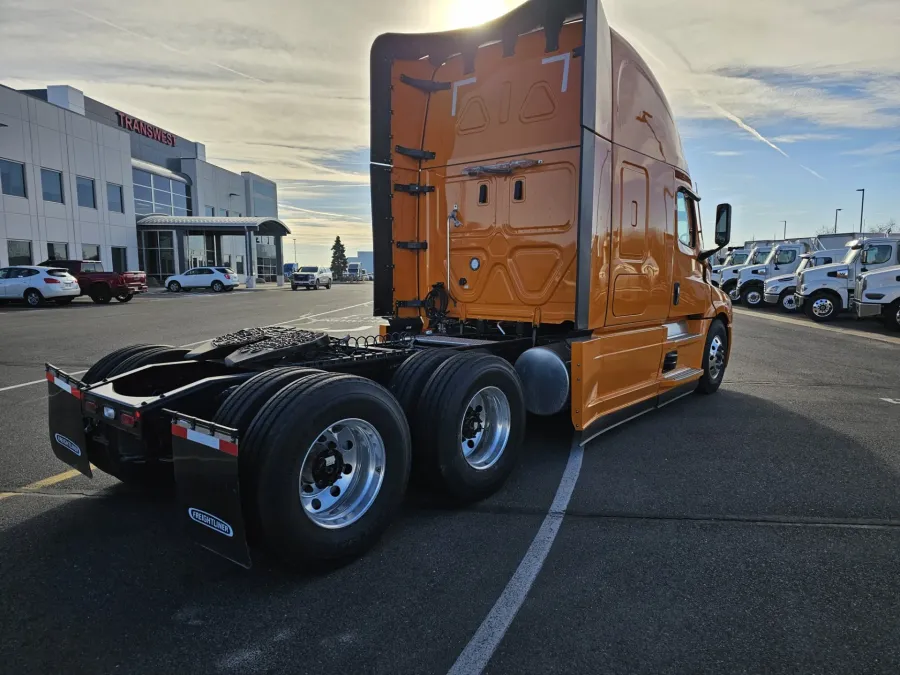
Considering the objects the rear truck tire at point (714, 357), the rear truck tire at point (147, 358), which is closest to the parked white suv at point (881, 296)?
the rear truck tire at point (714, 357)

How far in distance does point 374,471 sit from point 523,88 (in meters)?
3.88

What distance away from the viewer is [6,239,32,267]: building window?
99.7 feet

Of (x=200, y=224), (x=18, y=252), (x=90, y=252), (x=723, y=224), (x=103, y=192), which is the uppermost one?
(x=103, y=192)

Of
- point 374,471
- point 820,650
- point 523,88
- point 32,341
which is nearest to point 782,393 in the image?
point 523,88

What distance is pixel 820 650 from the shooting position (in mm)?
2465

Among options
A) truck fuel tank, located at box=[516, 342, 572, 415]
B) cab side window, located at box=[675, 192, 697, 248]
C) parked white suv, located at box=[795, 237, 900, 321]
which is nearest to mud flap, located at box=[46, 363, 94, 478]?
truck fuel tank, located at box=[516, 342, 572, 415]

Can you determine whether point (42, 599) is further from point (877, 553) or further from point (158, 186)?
point (158, 186)

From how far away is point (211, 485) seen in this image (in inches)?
107

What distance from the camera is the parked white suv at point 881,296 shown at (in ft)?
48.6

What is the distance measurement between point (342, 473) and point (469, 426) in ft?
3.70

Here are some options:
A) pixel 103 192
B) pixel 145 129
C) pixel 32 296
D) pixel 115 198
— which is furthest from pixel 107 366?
pixel 145 129

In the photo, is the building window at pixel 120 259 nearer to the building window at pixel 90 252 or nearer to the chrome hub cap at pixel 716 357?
the building window at pixel 90 252

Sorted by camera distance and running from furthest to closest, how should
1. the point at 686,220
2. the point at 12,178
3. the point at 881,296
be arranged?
the point at 12,178 < the point at 881,296 < the point at 686,220

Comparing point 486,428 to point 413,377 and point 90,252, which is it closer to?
point 413,377
